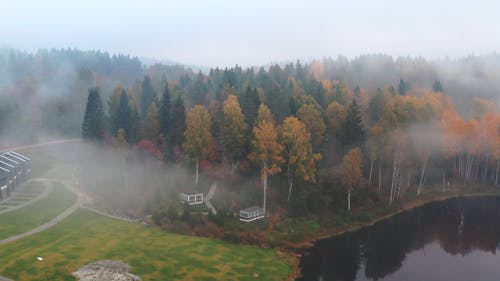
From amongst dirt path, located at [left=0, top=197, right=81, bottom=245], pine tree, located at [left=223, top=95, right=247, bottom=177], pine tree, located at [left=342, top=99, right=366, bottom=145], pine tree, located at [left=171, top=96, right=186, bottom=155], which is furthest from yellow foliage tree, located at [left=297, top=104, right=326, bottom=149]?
dirt path, located at [left=0, top=197, right=81, bottom=245]

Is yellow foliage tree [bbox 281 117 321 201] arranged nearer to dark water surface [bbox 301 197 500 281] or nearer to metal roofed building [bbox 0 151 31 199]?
dark water surface [bbox 301 197 500 281]

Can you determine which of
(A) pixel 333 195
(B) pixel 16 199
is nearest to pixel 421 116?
(A) pixel 333 195

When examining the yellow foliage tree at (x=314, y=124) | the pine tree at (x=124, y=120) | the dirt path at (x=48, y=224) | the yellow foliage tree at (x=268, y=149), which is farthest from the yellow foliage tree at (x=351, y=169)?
the pine tree at (x=124, y=120)

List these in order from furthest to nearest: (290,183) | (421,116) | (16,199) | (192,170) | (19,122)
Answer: (19,122), (421,116), (192,170), (290,183), (16,199)

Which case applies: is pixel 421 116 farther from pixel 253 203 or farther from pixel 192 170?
pixel 192 170

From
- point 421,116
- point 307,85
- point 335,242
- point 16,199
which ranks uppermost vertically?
point 307,85

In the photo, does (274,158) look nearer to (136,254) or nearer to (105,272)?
(136,254)
